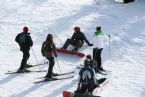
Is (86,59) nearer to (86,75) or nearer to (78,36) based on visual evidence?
(86,75)

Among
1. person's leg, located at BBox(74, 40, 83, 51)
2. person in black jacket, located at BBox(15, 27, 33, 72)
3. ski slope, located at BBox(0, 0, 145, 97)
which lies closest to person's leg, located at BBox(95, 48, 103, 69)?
ski slope, located at BBox(0, 0, 145, 97)

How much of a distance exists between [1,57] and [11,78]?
3063mm

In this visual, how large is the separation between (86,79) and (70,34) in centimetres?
904

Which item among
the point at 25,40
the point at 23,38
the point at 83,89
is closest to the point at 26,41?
the point at 25,40

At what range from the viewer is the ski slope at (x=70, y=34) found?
64.6 ft

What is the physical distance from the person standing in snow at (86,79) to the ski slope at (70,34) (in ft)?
4.31

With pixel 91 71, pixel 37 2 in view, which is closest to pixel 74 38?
pixel 91 71

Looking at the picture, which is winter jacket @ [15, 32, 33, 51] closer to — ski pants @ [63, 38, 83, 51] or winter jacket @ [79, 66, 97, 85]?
ski pants @ [63, 38, 83, 51]

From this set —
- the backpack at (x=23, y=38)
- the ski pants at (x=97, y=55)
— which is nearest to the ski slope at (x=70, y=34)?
the ski pants at (x=97, y=55)

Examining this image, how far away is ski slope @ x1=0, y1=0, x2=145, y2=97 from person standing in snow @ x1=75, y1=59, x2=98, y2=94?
1.31m

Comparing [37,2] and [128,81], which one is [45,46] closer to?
[128,81]

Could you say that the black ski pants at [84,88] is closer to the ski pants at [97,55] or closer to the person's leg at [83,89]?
the person's leg at [83,89]

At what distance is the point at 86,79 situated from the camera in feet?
57.5

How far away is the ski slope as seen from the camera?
1969 centimetres
